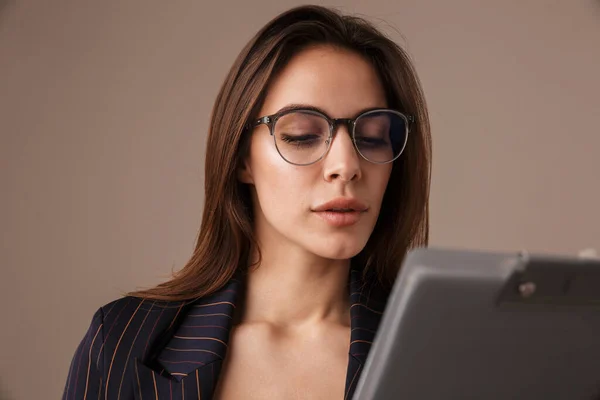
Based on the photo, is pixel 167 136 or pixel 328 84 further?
pixel 167 136

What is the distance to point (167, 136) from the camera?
127 inches

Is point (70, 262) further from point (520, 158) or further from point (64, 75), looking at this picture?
point (520, 158)

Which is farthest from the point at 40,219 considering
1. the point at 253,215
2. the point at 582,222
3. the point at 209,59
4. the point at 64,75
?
the point at 582,222

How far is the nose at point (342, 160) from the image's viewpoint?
63.2 inches

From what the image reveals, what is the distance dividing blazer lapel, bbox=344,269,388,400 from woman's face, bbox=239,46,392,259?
13 centimetres

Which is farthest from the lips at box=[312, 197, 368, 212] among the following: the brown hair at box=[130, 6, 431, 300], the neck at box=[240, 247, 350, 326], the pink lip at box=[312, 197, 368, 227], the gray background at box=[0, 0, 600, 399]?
the gray background at box=[0, 0, 600, 399]

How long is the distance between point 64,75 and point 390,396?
249cm

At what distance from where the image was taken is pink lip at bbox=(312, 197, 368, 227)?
1.62m

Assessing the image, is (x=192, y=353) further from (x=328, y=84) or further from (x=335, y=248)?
(x=328, y=84)

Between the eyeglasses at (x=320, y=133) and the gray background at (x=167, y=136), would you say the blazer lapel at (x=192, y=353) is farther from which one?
the gray background at (x=167, y=136)

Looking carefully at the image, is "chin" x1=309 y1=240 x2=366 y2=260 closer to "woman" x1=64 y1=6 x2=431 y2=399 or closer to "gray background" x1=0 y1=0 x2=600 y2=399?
"woman" x1=64 y1=6 x2=431 y2=399

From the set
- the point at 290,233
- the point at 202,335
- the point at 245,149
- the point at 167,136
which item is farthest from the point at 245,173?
the point at 167,136

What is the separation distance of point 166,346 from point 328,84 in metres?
0.61

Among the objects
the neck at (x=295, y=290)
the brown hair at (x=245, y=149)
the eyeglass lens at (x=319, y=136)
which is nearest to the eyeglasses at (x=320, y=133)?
the eyeglass lens at (x=319, y=136)
